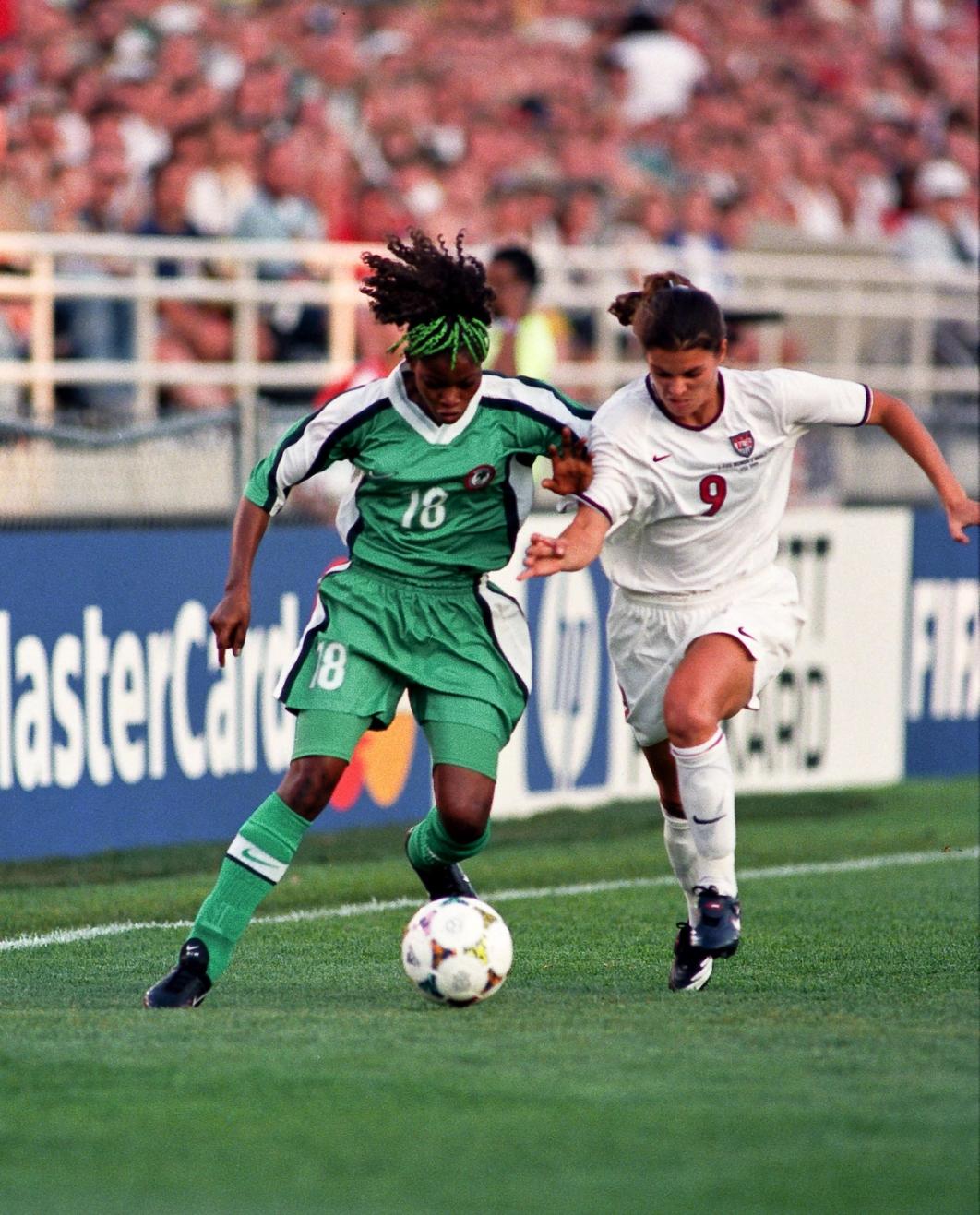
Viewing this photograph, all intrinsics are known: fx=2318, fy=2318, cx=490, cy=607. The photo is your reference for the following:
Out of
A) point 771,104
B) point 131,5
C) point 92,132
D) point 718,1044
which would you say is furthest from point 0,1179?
point 771,104

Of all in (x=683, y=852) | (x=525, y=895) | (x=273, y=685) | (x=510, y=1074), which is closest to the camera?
(x=510, y=1074)

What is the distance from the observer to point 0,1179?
4.36 metres

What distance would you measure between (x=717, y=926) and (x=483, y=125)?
1057cm

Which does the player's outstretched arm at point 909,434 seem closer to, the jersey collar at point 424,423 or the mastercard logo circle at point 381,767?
the jersey collar at point 424,423

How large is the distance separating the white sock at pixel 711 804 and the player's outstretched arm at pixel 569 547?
710 millimetres

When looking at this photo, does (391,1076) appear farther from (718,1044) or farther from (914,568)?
(914,568)

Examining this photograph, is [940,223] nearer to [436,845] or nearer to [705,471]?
[705,471]

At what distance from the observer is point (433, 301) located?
20.5ft

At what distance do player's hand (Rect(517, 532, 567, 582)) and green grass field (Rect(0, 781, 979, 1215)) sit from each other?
1143 mm

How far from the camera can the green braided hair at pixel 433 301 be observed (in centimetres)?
625

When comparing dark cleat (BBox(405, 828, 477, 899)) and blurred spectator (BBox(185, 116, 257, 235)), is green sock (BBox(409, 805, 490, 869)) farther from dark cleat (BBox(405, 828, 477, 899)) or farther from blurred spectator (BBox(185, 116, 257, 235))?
blurred spectator (BBox(185, 116, 257, 235))

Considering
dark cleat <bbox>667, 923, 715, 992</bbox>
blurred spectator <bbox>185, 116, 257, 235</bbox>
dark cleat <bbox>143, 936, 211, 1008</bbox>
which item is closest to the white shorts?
dark cleat <bbox>667, 923, 715, 992</bbox>

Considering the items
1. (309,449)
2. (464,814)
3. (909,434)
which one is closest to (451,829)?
(464,814)

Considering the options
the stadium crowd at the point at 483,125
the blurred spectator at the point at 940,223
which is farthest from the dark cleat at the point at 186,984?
the blurred spectator at the point at 940,223
